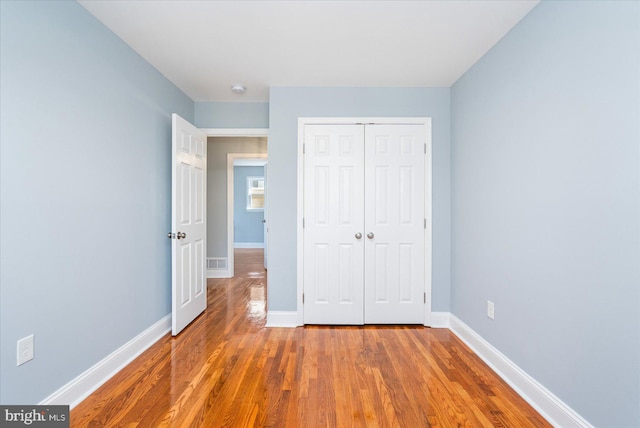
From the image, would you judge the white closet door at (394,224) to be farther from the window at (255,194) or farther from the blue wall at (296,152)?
the window at (255,194)

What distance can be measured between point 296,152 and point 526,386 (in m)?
2.60

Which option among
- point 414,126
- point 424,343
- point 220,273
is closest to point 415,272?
point 424,343

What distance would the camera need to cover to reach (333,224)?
3094 mm

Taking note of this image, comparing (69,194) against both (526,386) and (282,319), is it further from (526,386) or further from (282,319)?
(526,386)

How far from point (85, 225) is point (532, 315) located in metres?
2.90

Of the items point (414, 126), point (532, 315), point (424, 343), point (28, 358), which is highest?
point (414, 126)

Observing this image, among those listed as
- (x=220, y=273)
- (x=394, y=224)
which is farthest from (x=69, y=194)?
(x=220, y=273)

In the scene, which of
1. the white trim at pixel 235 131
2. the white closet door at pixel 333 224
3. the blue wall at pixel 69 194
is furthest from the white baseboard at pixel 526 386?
the white trim at pixel 235 131

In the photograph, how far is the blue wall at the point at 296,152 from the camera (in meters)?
3.07

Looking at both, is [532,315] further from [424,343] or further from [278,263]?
[278,263]

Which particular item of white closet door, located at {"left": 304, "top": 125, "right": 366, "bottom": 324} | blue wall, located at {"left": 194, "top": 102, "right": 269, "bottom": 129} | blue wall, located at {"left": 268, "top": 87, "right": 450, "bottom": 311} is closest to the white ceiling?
→ blue wall, located at {"left": 268, "top": 87, "right": 450, "bottom": 311}

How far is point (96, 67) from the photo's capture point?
2.01 metres

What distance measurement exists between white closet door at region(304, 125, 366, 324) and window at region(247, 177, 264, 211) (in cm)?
609

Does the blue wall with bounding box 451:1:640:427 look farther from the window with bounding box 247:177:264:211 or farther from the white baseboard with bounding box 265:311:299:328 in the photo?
the window with bounding box 247:177:264:211
